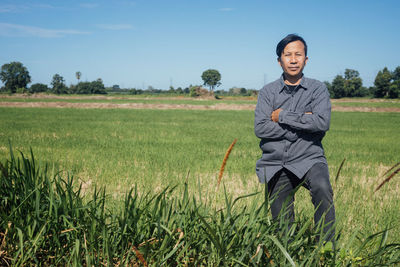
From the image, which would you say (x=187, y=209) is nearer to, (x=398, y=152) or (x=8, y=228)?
(x=8, y=228)

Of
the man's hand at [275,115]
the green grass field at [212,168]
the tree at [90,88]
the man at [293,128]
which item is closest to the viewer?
the man at [293,128]

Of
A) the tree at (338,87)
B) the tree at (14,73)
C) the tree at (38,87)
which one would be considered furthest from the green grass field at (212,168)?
the tree at (14,73)

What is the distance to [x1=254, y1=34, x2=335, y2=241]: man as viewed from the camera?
2.75m

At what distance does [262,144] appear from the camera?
9.94 ft

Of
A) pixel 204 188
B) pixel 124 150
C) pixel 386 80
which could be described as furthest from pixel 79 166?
pixel 386 80

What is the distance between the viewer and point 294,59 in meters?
2.81


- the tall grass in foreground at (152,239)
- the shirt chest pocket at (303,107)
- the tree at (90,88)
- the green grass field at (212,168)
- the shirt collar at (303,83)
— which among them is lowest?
the green grass field at (212,168)

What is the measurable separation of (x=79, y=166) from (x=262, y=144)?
5656mm

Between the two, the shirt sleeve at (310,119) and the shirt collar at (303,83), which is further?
the shirt collar at (303,83)

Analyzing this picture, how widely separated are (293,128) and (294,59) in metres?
0.63

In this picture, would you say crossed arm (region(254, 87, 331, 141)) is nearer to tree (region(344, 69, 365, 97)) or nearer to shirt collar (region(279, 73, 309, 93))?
shirt collar (region(279, 73, 309, 93))

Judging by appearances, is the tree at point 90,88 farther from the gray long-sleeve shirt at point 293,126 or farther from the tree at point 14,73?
the gray long-sleeve shirt at point 293,126

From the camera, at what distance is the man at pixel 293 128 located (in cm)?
275

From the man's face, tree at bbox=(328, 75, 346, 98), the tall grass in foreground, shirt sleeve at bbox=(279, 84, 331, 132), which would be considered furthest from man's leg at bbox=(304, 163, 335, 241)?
tree at bbox=(328, 75, 346, 98)
